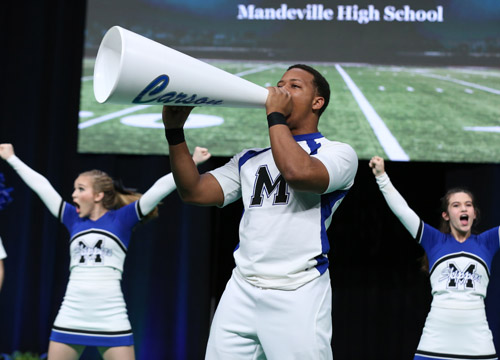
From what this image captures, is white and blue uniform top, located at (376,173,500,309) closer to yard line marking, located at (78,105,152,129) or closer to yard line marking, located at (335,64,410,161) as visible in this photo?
yard line marking, located at (335,64,410,161)

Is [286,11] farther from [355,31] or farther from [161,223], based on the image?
[161,223]

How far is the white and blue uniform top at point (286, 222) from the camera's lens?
1.84 metres

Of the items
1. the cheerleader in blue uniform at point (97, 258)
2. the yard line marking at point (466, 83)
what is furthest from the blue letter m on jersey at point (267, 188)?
the yard line marking at point (466, 83)

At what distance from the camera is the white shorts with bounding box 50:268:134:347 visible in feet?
11.5

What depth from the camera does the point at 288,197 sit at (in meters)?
1.91

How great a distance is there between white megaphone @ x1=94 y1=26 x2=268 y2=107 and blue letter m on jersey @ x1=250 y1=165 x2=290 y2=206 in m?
0.25

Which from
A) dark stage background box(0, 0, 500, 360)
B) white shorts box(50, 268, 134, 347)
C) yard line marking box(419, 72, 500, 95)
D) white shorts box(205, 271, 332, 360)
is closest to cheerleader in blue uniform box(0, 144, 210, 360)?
white shorts box(50, 268, 134, 347)

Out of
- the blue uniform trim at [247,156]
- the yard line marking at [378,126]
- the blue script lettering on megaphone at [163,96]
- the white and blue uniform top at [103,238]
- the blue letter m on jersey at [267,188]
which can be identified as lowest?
the white and blue uniform top at [103,238]

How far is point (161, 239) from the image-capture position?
5.17 metres

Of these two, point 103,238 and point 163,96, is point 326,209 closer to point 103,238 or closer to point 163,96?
point 163,96

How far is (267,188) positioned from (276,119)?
0.79ft

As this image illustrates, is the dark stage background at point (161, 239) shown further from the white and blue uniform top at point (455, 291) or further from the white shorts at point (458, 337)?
the white shorts at point (458, 337)

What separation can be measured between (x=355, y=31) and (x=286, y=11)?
1.87 feet

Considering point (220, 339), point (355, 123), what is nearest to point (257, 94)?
point (220, 339)
